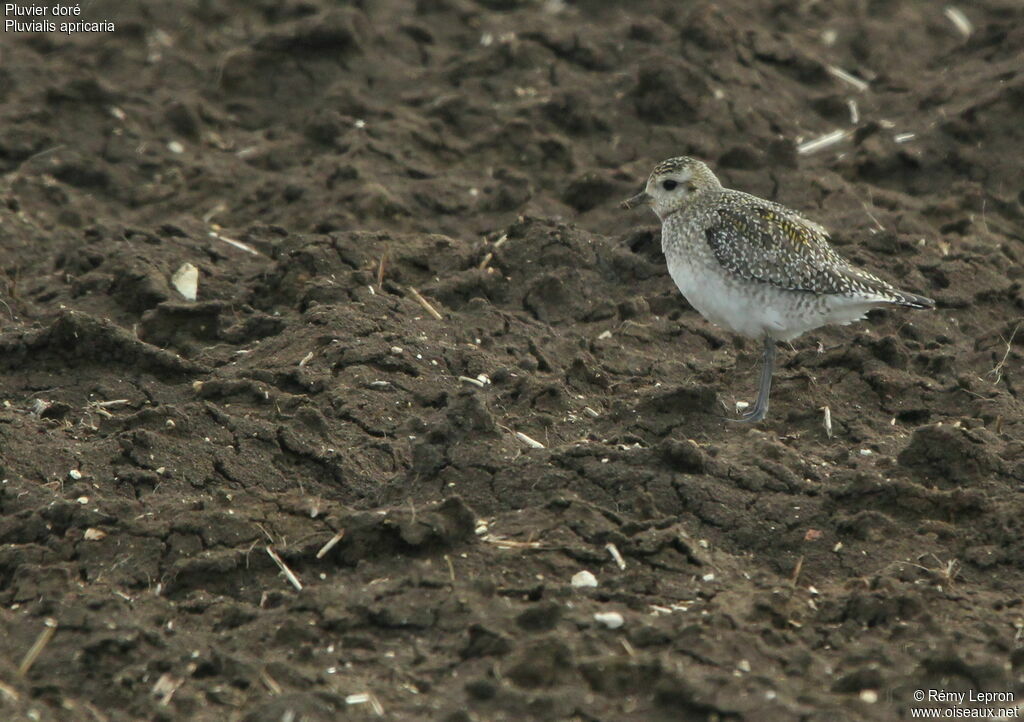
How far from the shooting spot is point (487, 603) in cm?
595

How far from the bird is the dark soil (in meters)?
0.40

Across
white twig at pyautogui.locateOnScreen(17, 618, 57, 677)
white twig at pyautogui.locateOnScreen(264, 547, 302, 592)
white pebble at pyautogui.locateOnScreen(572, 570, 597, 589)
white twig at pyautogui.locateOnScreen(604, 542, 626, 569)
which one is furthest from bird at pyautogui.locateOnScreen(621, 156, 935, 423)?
white twig at pyautogui.locateOnScreen(17, 618, 57, 677)

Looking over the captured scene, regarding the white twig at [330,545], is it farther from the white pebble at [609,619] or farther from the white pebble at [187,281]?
the white pebble at [187,281]

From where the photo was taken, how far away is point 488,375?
8219mm

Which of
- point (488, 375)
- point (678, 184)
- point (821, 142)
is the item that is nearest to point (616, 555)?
point (488, 375)

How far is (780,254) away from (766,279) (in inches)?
6.5

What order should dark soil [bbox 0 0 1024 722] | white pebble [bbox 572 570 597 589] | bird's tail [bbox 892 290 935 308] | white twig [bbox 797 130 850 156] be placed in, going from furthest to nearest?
white twig [bbox 797 130 850 156], bird's tail [bbox 892 290 935 308], white pebble [bbox 572 570 597 589], dark soil [bbox 0 0 1024 722]

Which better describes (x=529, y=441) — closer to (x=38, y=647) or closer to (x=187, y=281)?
(x=38, y=647)

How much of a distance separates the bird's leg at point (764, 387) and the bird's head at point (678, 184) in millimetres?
1017

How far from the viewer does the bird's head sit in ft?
28.4

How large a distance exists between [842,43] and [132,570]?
30.2 feet

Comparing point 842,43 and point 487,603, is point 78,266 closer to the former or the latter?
point 487,603

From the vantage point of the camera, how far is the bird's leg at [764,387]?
7.82 meters

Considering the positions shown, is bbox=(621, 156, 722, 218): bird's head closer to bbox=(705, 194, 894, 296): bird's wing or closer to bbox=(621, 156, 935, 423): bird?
bbox=(621, 156, 935, 423): bird
